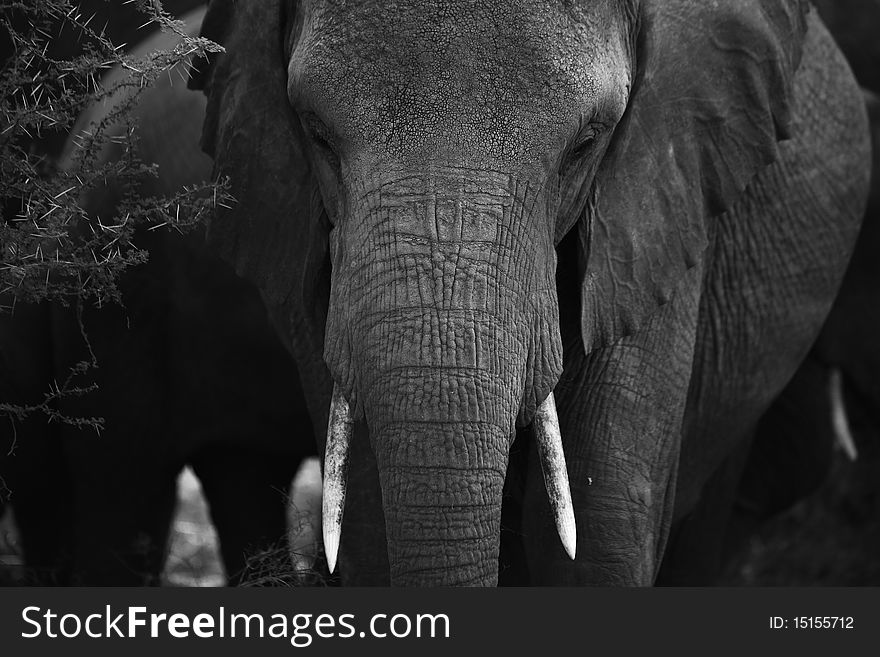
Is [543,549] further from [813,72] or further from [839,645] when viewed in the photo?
[813,72]

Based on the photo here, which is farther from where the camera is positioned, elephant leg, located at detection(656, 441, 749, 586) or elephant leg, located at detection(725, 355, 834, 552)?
elephant leg, located at detection(725, 355, 834, 552)

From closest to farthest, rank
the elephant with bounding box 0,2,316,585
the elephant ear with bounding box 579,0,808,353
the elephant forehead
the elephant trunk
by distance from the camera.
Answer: the elephant trunk
the elephant forehead
the elephant ear with bounding box 579,0,808,353
the elephant with bounding box 0,2,316,585

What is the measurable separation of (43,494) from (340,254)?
7.57 ft

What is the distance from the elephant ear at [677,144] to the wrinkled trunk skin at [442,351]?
0.36 meters

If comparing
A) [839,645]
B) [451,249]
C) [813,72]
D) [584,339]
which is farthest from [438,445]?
[813,72]

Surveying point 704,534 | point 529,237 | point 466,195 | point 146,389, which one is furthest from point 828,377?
point 466,195

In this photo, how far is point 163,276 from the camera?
198 inches

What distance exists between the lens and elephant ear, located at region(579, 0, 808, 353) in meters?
3.69

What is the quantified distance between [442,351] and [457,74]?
487 millimetres

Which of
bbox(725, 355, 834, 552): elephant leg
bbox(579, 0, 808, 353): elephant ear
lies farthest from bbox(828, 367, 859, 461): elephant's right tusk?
bbox(579, 0, 808, 353): elephant ear

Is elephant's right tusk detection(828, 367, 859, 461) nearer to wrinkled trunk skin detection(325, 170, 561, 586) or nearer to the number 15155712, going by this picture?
the number 15155712

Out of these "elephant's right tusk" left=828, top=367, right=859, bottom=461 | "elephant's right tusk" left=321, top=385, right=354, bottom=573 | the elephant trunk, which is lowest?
"elephant's right tusk" left=828, top=367, right=859, bottom=461

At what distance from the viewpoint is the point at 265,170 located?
12.5 ft

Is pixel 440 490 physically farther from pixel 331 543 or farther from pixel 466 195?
pixel 466 195
